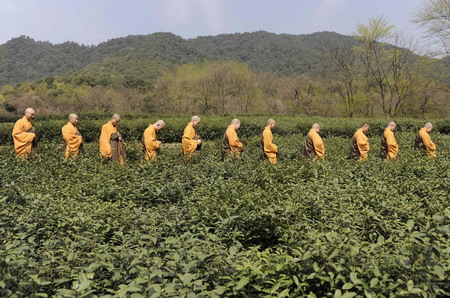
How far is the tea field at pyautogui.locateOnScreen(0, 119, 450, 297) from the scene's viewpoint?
84.0 inches

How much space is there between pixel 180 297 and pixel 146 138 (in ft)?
24.7

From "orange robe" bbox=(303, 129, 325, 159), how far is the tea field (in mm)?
2934

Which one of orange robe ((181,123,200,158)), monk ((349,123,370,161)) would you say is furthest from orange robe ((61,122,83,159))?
monk ((349,123,370,161))

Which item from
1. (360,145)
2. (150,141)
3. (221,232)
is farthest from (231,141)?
(221,232)

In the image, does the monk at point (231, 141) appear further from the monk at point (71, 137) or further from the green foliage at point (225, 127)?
the green foliage at point (225, 127)

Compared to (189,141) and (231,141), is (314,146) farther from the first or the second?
(189,141)

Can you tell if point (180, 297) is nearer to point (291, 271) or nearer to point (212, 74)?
point (291, 271)

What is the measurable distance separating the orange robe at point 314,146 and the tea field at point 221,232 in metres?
2.93

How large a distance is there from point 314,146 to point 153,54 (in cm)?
6777

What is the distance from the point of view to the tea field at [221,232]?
7.00ft

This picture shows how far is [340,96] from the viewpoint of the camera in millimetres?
37719

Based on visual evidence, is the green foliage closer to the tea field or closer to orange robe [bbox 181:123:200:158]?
orange robe [bbox 181:123:200:158]

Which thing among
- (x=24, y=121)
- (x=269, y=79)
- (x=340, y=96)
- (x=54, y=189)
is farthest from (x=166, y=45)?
(x=54, y=189)

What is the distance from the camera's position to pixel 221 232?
331 centimetres
